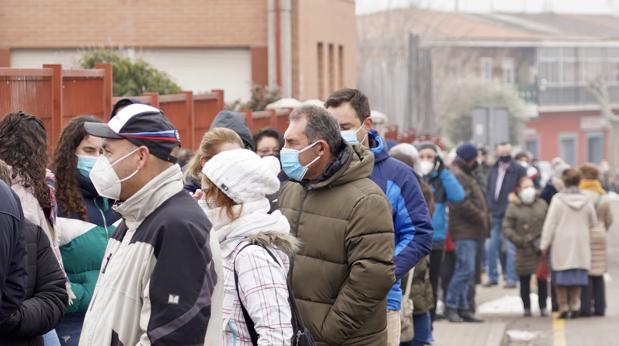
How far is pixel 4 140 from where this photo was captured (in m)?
6.10

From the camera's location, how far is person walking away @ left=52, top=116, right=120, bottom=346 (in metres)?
6.49

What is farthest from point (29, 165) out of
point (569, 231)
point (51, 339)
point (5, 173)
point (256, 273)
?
point (569, 231)

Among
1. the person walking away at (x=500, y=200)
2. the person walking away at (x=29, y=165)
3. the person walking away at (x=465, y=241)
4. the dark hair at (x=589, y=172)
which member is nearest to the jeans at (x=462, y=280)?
the person walking away at (x=465, y=241)

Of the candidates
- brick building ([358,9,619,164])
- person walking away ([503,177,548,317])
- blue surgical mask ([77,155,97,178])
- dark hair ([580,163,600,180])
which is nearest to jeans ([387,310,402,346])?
blue surgical mask ([77,155,97,178])

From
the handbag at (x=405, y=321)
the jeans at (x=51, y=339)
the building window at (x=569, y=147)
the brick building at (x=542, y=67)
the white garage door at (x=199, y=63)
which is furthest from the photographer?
the building window at (x=569, y=147)

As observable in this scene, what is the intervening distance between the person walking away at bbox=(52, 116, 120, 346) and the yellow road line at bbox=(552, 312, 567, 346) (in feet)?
27.1

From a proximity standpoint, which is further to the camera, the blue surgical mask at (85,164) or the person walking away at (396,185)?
the person walking away at (396,185)

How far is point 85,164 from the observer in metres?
6.75

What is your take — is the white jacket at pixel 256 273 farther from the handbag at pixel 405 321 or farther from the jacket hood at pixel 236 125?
the handbag at pixel 405 321

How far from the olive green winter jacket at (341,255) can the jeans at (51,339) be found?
1.09 m

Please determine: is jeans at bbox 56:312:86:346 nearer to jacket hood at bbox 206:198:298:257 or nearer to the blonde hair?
the blonde hair

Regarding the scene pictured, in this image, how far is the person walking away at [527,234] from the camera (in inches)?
655

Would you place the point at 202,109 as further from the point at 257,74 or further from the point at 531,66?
the point at 531,66

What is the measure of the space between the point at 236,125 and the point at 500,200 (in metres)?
12.4
